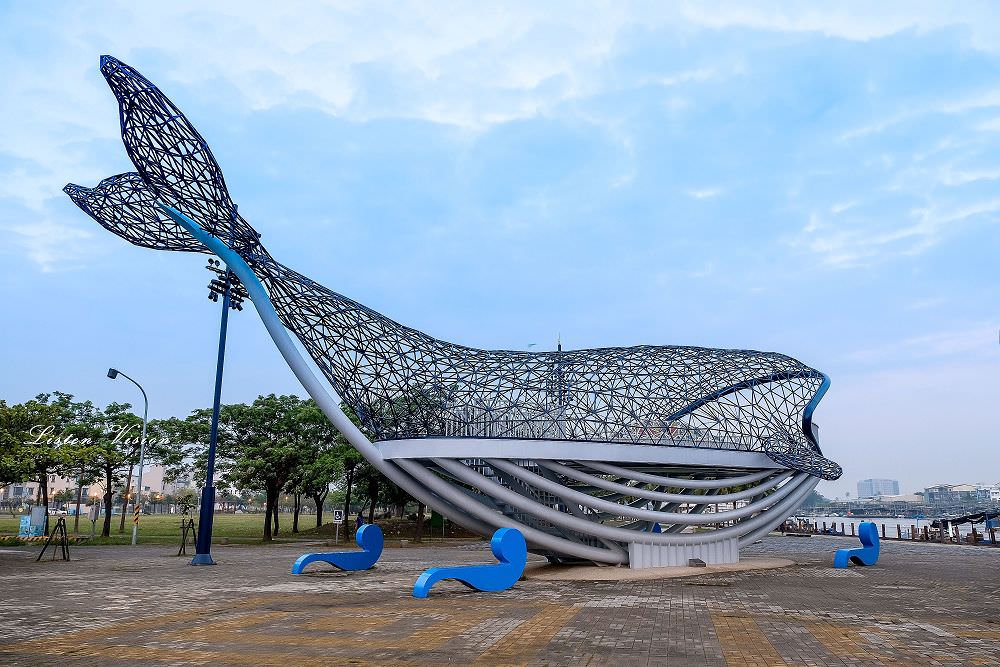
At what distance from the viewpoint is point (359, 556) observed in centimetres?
2662

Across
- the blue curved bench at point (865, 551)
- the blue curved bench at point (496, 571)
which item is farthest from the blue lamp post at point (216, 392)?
the blue curved bench at point (865, 551)

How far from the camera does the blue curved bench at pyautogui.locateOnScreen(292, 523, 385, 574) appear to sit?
25.1 meters

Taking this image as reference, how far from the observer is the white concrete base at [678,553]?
26344 mm

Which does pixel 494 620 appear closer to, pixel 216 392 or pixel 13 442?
pixel 216 392

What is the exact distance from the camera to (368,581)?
902 inches

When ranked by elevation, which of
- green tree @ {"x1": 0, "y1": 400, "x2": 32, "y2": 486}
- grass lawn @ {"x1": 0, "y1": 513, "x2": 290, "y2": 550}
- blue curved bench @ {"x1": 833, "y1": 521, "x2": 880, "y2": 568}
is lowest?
grass lawn @ {"x1": 0, "y1": 513, "x2": 290, "y2": 550}

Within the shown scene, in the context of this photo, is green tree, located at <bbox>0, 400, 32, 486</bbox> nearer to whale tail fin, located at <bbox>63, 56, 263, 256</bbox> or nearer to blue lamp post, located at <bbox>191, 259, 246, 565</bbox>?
blue lamp post, located at <bbox>191, 259, 246, 565</bbox>

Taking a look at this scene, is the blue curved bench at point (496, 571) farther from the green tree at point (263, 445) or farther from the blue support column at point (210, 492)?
the green tree at point (263, 445)

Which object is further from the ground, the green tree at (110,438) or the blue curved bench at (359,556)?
the green tree at (110,438)

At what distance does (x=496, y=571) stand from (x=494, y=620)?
17.7 feet

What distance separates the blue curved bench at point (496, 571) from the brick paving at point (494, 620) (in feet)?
1.69

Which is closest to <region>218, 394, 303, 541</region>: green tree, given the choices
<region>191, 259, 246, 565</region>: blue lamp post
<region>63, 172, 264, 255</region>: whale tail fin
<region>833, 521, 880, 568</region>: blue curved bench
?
<region>191, 259, 246, 565</region>: blue lamp post

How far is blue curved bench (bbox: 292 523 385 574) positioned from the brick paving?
0.67 metres

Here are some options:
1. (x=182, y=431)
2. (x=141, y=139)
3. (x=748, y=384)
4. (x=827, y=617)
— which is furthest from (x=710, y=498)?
(x=182, y=431)
